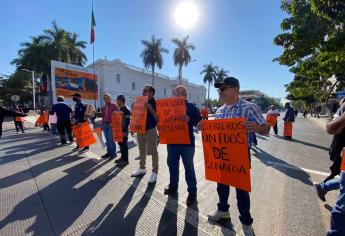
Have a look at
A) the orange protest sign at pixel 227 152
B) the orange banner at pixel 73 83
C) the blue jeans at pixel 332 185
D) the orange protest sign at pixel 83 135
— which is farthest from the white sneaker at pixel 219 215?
the orange banner at pixel 73 83

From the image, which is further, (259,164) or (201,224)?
(259,164)

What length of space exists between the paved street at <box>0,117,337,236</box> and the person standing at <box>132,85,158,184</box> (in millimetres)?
286

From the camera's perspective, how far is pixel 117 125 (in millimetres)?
6414

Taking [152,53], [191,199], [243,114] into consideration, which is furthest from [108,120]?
[152,53]

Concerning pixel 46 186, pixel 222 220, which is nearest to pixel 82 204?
pixel 46 186

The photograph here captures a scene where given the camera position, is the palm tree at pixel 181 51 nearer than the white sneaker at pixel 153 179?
No

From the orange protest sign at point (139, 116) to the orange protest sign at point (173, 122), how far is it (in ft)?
2.38

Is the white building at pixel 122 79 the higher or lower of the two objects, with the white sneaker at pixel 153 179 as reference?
higher

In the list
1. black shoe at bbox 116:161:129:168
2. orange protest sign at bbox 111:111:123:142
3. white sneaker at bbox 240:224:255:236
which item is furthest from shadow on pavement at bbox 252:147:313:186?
orange protest sign at bbox 111:111:123:142

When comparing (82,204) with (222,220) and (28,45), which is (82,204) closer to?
(222,220)

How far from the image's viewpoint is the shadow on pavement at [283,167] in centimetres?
522

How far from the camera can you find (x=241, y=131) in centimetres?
280

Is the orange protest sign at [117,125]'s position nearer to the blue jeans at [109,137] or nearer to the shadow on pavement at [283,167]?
the blue jeans at [109,137]

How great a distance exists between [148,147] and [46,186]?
2064 millimetres
